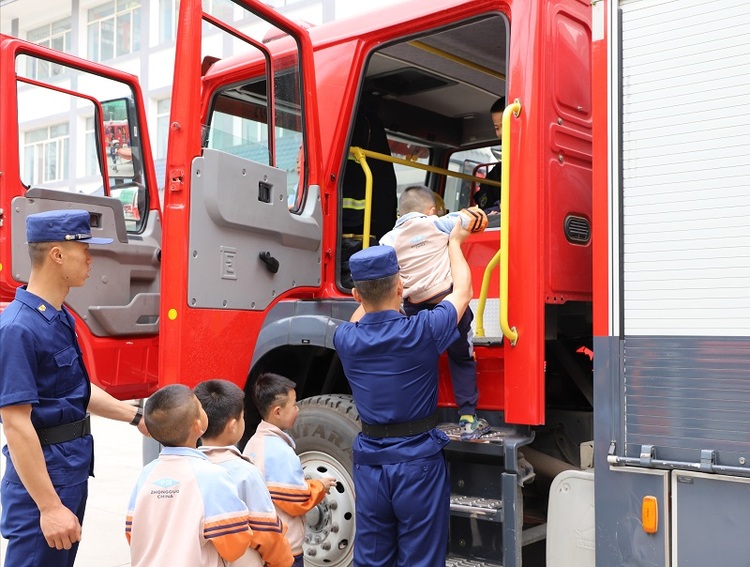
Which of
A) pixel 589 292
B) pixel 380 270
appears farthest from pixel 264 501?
pixel 589 292

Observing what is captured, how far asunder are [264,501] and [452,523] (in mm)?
1296

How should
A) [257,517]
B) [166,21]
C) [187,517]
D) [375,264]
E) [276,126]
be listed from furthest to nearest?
[166,21]
[276,126]
[375,264]
[257,517]
[187,517]

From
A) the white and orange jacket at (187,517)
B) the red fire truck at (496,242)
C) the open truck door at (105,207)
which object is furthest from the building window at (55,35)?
the white and orange jacket at (187,517)

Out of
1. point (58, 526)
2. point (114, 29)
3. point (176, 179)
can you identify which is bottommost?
point (58, 526)

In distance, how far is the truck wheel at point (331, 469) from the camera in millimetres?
3965

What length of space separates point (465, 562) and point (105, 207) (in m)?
3.13

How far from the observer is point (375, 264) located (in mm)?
3277

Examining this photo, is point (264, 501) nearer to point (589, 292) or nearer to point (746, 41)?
point (589, 292)

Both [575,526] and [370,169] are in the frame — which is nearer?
Result: [575,526]

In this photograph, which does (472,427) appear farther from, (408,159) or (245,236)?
(408,159)

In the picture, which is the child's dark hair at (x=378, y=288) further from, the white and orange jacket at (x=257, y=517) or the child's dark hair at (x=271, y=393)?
the white and orange jacket at (x=257, y=517)

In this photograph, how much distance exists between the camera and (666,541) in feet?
9.70

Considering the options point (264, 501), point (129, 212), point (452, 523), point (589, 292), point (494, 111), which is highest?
point (494, 111)

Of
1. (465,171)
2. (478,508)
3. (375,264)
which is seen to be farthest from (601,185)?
(465,171)
